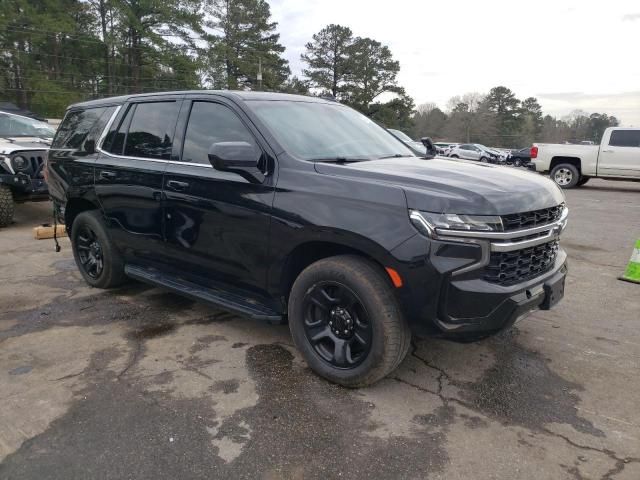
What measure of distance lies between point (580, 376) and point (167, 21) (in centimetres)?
4192

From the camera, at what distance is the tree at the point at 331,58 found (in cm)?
5956

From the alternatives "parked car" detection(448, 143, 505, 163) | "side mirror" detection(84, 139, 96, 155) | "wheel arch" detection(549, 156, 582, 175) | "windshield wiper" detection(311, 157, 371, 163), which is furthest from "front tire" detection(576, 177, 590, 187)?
"parked car" detection(448, 143, 505, 163)

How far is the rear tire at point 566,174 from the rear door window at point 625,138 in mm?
1242

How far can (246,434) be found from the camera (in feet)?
8.67

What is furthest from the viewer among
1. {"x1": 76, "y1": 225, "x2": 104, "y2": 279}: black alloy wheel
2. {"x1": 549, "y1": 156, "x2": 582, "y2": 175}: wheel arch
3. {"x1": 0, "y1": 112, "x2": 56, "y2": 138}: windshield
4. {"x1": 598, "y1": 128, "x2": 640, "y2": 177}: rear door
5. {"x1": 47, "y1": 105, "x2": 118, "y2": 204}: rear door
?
{"x1": 549, "y1": 156, "x2": 582, "y2": 175}: wheel arch

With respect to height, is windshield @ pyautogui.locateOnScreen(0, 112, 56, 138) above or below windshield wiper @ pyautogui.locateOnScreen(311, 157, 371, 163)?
above

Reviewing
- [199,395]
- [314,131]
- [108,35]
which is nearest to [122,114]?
[314,131]

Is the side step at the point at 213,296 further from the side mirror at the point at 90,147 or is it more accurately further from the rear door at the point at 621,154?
the rear door at the point at 621,154

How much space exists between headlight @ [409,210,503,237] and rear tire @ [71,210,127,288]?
324 cm

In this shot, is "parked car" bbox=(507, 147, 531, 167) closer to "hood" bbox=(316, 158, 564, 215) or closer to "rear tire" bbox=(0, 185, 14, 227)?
"rear tire" bbox=(0, 185, 14, 227)

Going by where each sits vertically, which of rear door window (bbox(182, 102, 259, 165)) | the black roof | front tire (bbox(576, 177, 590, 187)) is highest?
the black roof

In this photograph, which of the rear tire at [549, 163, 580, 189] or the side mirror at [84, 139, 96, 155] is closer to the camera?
the side mirror at [84, 139, 96, 155]

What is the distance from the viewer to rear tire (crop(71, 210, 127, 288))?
470cm

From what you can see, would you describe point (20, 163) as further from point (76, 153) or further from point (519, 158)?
point (519, 158)
